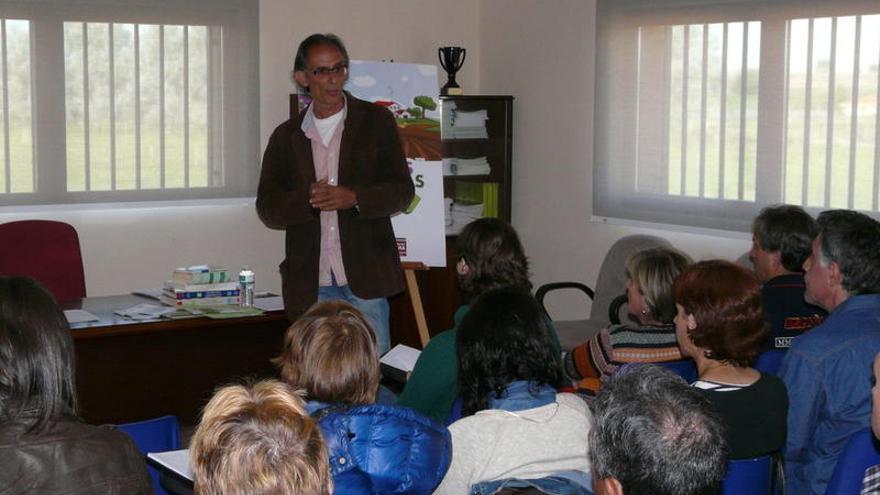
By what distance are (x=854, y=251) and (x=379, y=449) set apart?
5.60 ft

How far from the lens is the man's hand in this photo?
13.2 ft

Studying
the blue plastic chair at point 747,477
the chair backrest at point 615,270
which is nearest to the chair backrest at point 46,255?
the chair backrest at point 615,270

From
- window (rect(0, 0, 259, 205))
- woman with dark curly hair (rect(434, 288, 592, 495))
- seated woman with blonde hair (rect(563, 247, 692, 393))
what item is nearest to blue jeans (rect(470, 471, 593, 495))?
woman with dark curly hair (rect(434, 288, 592, 495))

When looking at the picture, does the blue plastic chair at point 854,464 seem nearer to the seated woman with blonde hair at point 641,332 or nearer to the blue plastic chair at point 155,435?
the seated woman with blonde hair at point 641,332

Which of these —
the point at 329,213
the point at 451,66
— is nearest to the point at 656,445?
the point at 329,213

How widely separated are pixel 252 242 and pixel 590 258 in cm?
209

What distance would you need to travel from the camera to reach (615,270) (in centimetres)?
561

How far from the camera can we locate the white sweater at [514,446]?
2.31 meters

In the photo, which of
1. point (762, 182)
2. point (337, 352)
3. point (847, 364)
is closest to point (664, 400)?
point (337, 352)

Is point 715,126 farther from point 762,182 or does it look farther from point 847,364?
point 847,364

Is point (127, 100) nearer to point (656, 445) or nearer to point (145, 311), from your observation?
point (145, 311)

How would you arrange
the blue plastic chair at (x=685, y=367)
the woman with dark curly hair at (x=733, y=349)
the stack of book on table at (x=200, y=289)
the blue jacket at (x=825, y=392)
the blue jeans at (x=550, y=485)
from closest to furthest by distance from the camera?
1. the blue jeans at (x=550, y=485)
2. the woman with dark curly hair at (x=733, y=349)
3. the blue jacket at (x=825, y=392)
4. the blue plastic chair at (x=685, y=367)
5. the stack of book on table at (x=200, y=289)

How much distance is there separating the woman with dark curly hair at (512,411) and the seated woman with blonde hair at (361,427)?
0.13m

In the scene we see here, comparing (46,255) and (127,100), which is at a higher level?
(127,100)
